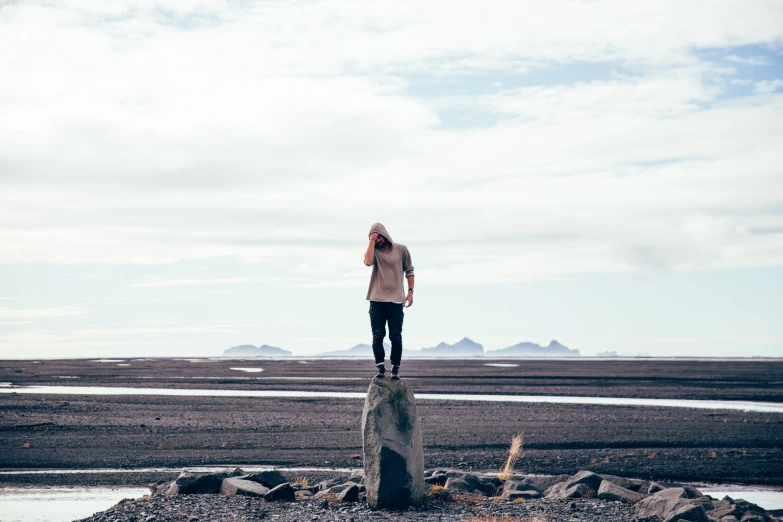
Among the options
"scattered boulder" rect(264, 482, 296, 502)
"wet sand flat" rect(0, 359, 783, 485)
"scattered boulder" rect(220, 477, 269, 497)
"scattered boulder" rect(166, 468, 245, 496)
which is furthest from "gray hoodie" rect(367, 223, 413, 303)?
"wet sand flat" rect(0, 359, 783, 485)

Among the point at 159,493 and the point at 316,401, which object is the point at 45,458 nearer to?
the point at 159,493

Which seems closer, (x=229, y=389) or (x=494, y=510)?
(x=494, y=510)

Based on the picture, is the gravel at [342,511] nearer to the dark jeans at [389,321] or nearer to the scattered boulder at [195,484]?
the scattered boulder at [195,484]

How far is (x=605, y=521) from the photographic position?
14.2 metres

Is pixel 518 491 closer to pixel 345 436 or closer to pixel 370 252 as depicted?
pixel 370 252

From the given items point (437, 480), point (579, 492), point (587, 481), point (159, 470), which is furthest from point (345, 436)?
point (579, 492)

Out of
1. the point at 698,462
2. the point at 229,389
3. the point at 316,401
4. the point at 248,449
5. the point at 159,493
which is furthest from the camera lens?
the point at 229,389

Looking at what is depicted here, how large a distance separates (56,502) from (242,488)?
5037 millimetres

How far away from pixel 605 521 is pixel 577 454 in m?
9.61

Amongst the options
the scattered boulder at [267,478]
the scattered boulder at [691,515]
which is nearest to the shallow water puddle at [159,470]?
the scattered boulder at [267,478]

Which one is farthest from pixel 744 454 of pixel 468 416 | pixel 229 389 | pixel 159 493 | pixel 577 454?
pixel 229 389

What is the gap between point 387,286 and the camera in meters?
14.2

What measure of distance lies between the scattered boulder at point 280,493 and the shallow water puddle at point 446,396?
2546cm

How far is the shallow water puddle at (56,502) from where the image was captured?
54.2 ft
